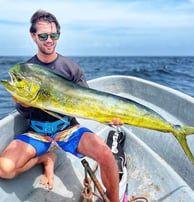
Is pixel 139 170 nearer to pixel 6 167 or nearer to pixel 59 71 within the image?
pixel 59 71

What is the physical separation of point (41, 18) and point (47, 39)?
0.24 m

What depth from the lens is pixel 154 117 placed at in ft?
9.78

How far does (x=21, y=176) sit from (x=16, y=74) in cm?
153

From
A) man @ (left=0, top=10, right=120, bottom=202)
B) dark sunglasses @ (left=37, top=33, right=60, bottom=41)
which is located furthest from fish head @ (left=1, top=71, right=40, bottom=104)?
dark sunglasses @ (left=37, top=33, right=60, bottom=41)

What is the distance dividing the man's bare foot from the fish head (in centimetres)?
137

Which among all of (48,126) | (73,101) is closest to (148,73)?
(48,126)

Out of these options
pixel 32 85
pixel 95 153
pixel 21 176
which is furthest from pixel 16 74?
pixel 21 176

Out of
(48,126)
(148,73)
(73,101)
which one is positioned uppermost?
(73,101)

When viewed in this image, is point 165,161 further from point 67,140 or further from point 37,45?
point 37,45

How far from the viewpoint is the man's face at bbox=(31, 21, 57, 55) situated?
356cm

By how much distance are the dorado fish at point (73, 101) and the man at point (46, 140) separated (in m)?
0.49

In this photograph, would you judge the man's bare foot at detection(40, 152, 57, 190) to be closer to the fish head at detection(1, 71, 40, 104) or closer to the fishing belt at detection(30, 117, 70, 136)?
the fishing belt at detection(30, 117, 70, 136)

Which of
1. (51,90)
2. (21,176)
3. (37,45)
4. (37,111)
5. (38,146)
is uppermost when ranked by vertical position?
(37,45)

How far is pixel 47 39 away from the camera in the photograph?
3.58 metres
